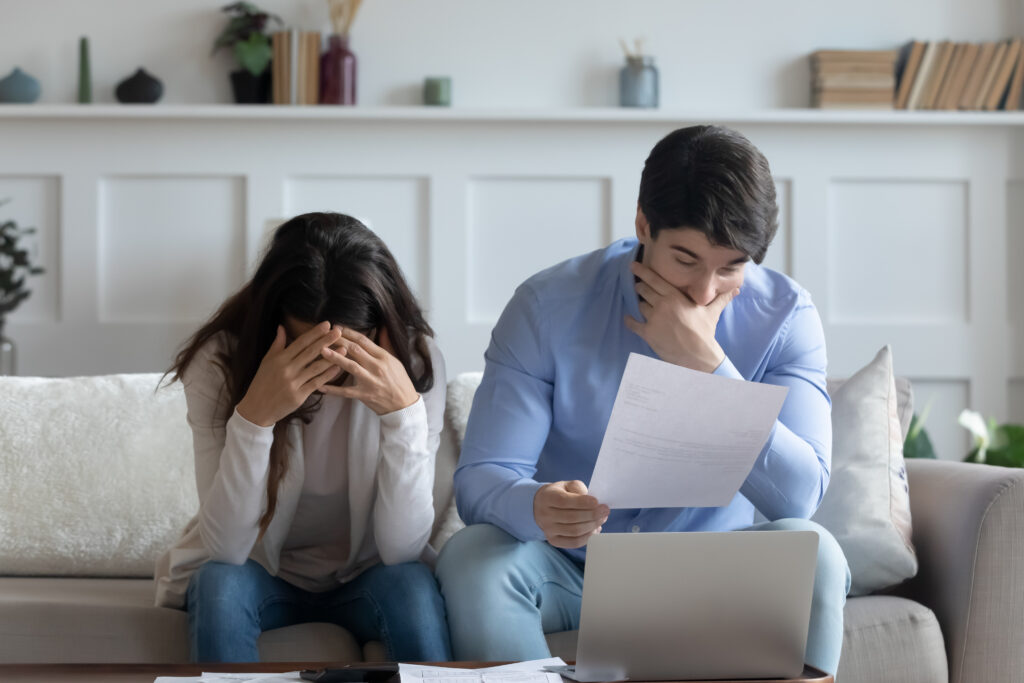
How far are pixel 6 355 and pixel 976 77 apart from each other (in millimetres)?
2897

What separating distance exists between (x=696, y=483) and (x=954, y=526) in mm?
630

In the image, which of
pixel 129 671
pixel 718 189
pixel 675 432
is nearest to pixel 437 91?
pixel 718 189

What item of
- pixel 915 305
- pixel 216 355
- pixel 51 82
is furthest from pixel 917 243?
pixel 51 82

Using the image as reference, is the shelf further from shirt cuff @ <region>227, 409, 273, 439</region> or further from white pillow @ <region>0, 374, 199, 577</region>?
shirt cuff @ <region>227, 409, 273, 439</region>

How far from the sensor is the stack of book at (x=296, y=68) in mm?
3107

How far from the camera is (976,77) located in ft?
10.6

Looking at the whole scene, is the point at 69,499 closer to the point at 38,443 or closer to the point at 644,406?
the point at 38,443

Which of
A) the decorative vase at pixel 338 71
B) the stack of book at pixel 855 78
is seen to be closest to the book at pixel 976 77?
the stack of book at pixel 855 78

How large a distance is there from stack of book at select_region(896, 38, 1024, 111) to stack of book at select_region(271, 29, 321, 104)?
5.63 ft

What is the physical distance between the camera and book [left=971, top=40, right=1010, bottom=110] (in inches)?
126

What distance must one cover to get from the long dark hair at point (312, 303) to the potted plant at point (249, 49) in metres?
1.66

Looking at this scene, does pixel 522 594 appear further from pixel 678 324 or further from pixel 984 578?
pixel 984 578

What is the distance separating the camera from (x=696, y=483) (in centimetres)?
123

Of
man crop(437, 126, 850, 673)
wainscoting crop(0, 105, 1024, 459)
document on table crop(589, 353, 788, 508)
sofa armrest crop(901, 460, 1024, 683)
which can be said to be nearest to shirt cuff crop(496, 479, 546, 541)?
man crop(437, 126, 850, 673)
